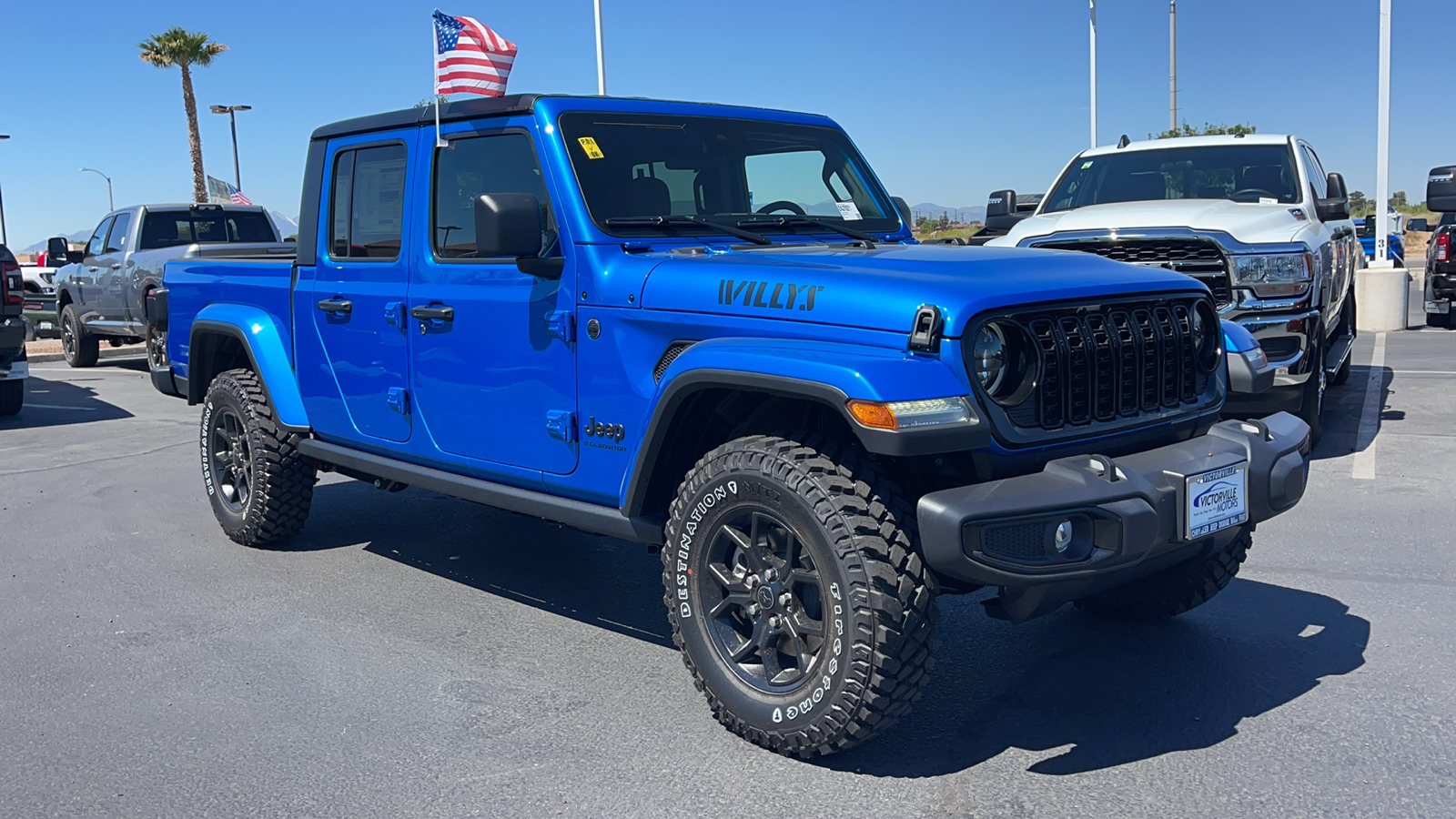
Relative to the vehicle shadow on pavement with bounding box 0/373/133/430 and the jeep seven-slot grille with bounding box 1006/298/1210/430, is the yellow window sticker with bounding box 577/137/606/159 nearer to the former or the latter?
the jeep seven-slot grille with bounding box 1006/298/1210/430

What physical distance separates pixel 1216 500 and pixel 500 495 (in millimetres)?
2441

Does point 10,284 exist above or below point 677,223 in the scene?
below

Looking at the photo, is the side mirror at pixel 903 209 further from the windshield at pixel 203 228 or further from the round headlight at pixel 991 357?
the windshield at pixel 203 228

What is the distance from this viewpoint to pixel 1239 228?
756 cm

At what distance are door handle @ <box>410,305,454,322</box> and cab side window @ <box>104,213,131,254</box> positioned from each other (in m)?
11.1

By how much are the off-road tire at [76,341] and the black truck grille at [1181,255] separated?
42.3ft

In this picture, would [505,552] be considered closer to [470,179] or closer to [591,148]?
[470,179]

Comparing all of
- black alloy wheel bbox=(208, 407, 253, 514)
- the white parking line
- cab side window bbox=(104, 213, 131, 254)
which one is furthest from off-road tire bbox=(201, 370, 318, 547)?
cab side window bbox=(104, 213, 131, 254)

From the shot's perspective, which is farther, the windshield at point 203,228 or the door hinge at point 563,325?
the windshield at point 203,228

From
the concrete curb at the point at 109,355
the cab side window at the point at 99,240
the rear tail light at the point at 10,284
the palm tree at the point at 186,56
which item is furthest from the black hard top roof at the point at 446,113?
the palm tree at the point at 186,56

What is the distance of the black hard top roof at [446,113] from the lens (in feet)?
15.2

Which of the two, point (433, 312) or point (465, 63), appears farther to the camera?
point (465, 63)

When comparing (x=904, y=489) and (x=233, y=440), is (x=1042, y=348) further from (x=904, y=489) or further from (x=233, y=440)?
(x=233, y=440)

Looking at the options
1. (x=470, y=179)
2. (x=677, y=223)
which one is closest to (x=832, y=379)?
(x=677, y=223)
